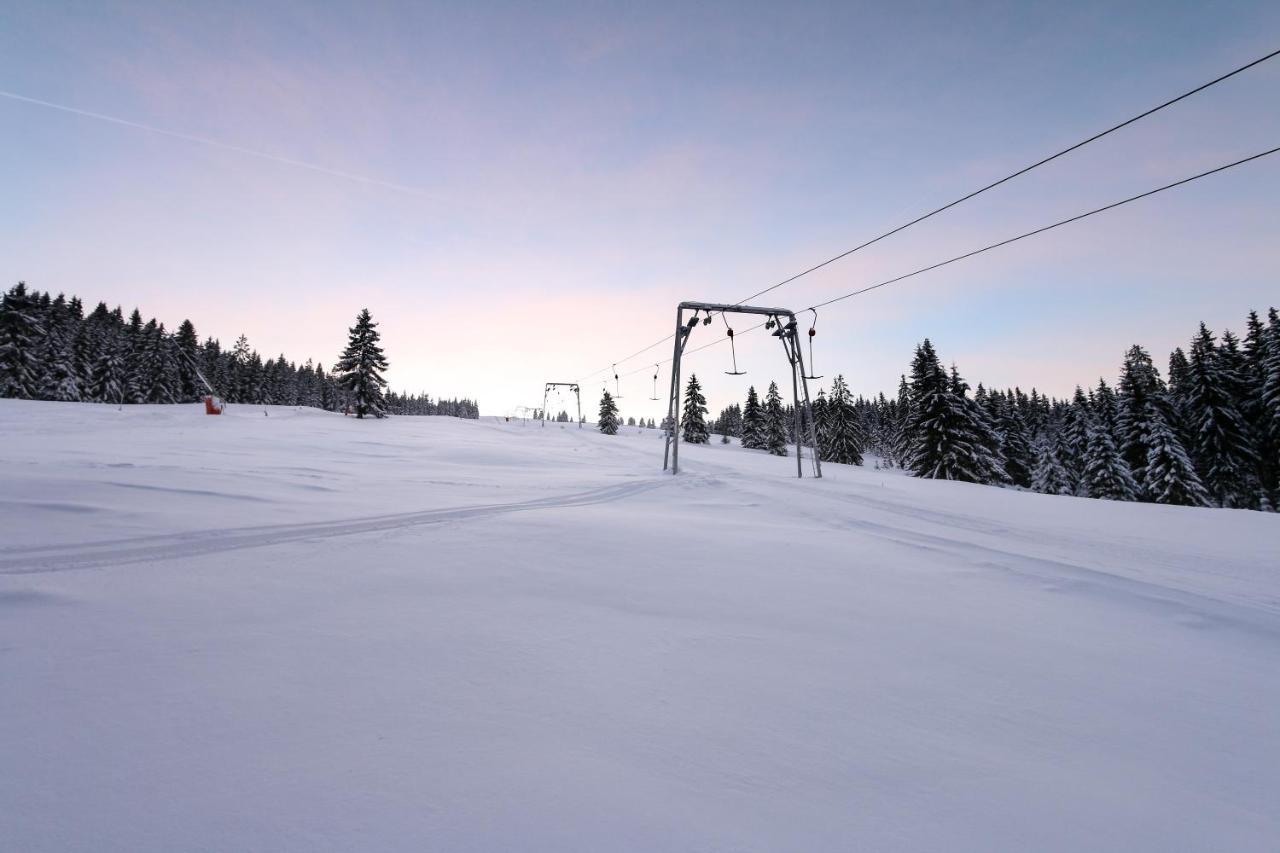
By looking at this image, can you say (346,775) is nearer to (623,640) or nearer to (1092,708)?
(623,640)

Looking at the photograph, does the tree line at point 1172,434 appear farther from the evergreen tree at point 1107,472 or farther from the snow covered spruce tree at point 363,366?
the snow covered spruce tree at point 363,366

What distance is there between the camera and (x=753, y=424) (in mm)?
64375

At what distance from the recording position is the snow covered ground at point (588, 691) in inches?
59.8

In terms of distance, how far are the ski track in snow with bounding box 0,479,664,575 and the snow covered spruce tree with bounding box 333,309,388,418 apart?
43.2m

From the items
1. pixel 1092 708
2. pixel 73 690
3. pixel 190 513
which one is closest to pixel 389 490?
pixel 190 513

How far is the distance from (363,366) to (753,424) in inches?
1785

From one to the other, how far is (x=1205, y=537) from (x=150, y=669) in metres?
11.2

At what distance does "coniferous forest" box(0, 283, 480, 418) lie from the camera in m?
44.8

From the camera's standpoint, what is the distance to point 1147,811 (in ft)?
5.77

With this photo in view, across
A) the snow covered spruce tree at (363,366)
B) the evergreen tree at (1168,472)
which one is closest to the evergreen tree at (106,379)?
the snow covered spruce tree at (363,366)

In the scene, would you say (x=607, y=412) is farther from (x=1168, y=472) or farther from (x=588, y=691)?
(x=588, y=691)

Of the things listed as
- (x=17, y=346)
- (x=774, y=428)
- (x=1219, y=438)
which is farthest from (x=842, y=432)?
(x=17, y=346)

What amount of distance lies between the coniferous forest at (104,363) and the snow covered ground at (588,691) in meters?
46.3

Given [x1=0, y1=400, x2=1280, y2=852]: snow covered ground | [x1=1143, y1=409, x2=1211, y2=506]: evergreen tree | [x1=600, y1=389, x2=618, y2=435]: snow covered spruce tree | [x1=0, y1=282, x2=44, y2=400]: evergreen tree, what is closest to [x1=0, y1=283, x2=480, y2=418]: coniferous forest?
[x1=0, y1=282, x2=44, y2=400]: evergreen tree
